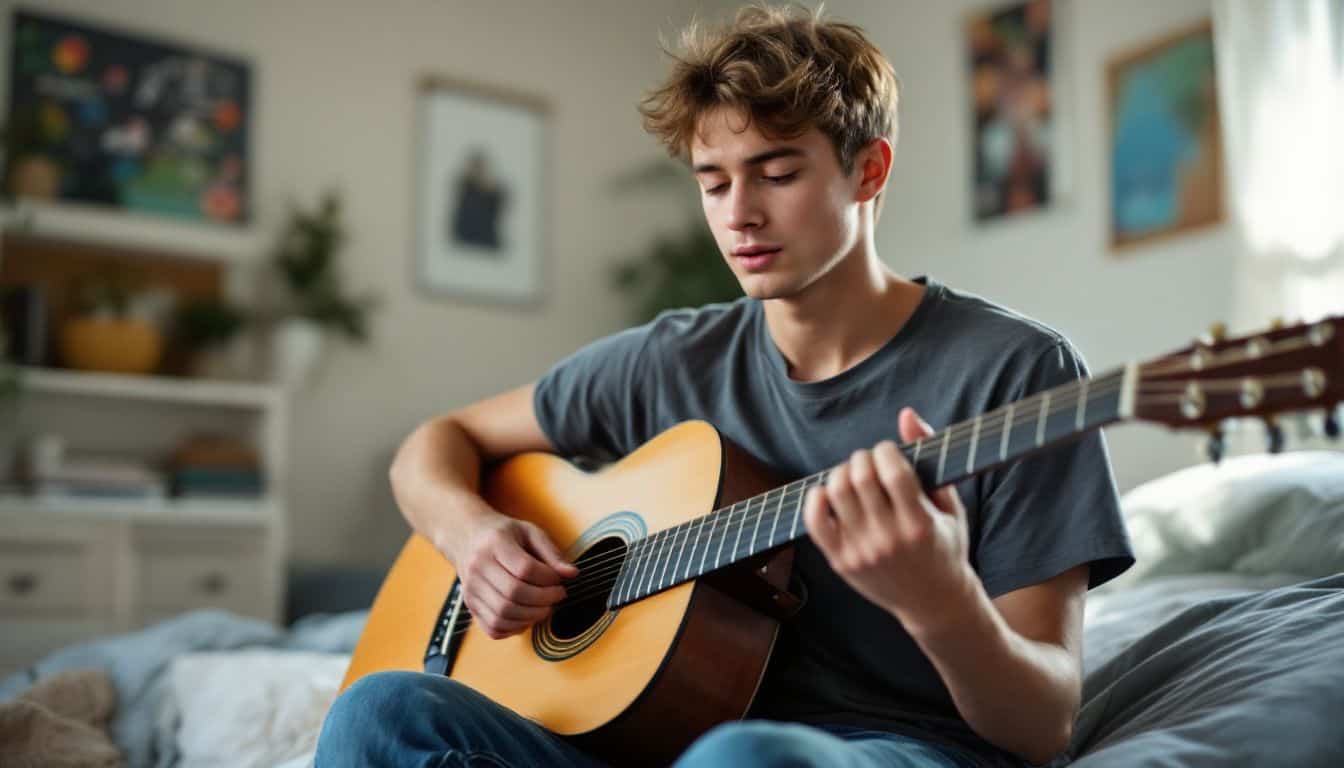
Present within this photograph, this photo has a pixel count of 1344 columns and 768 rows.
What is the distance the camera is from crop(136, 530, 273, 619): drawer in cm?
312

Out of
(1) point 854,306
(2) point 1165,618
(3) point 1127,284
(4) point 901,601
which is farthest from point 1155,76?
(4) point 901,601

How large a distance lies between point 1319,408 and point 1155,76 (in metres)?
2.53

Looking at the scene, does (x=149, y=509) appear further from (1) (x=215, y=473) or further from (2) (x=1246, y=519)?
(2) (x=1246, y=519)

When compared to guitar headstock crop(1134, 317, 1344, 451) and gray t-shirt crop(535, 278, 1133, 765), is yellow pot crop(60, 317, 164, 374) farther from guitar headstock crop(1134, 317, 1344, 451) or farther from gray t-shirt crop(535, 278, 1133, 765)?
Answer: guitar headstock crop(1134, 317, 1344, 451)

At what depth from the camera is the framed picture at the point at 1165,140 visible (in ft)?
9.40

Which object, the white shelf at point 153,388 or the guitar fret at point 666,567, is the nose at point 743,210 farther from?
the white shelf at point 153,388

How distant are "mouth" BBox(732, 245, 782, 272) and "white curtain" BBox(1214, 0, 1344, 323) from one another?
5.01 feet

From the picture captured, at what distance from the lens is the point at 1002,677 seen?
88cm

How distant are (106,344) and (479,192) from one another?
1331mm

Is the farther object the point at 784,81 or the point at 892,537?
the point at 784,81

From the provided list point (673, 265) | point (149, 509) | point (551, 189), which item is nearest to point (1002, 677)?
point (149, 509)

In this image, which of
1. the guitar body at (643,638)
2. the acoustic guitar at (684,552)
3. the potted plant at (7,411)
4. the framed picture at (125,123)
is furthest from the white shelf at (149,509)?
the guitar body at (643,638)

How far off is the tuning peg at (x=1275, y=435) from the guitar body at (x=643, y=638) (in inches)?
16.8

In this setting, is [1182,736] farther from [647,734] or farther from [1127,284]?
[1127,284]
